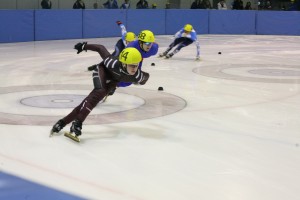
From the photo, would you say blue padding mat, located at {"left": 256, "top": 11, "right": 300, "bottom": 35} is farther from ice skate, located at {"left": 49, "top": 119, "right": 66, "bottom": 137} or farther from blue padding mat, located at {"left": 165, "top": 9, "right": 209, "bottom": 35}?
ice skate, located at {"left": 49, "top": 119, "right": 66, "bottom": 137}

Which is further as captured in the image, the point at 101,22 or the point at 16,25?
the point at 101,22

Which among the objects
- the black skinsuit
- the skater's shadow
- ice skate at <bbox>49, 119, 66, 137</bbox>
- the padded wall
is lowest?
the skater's shadow

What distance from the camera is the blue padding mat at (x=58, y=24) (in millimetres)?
19906

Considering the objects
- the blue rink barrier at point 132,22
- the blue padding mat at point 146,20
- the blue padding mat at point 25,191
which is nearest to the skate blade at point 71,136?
the blue padding mat at point 25,191

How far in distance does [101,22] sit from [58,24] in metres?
2.43

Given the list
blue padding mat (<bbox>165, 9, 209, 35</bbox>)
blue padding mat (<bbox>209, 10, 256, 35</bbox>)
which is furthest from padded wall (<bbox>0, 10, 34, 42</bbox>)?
blue padding mat (<bbox>209, 10, 256, 35</bbox>)

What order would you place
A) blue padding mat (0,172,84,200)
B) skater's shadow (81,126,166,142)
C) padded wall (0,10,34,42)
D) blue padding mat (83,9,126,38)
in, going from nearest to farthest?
blue padding mat (0,172,84,200) → skater's shadow (81,126,166,142) → padded wall (0,10,34,42) → blue padding mat (83,9,126,38)

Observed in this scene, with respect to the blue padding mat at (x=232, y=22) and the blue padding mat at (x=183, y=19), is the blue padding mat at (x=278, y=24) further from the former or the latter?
the blue padding mat at (x=183, y=19)

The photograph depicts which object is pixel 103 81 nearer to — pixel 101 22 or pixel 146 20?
pixel 101 22

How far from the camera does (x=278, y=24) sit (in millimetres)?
26766

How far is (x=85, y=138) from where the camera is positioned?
5664mm

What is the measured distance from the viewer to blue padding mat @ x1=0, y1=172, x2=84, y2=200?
3.88 meters

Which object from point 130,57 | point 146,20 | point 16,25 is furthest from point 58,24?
point 130,57

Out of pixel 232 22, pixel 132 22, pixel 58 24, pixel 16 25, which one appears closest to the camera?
pixel 16 25
